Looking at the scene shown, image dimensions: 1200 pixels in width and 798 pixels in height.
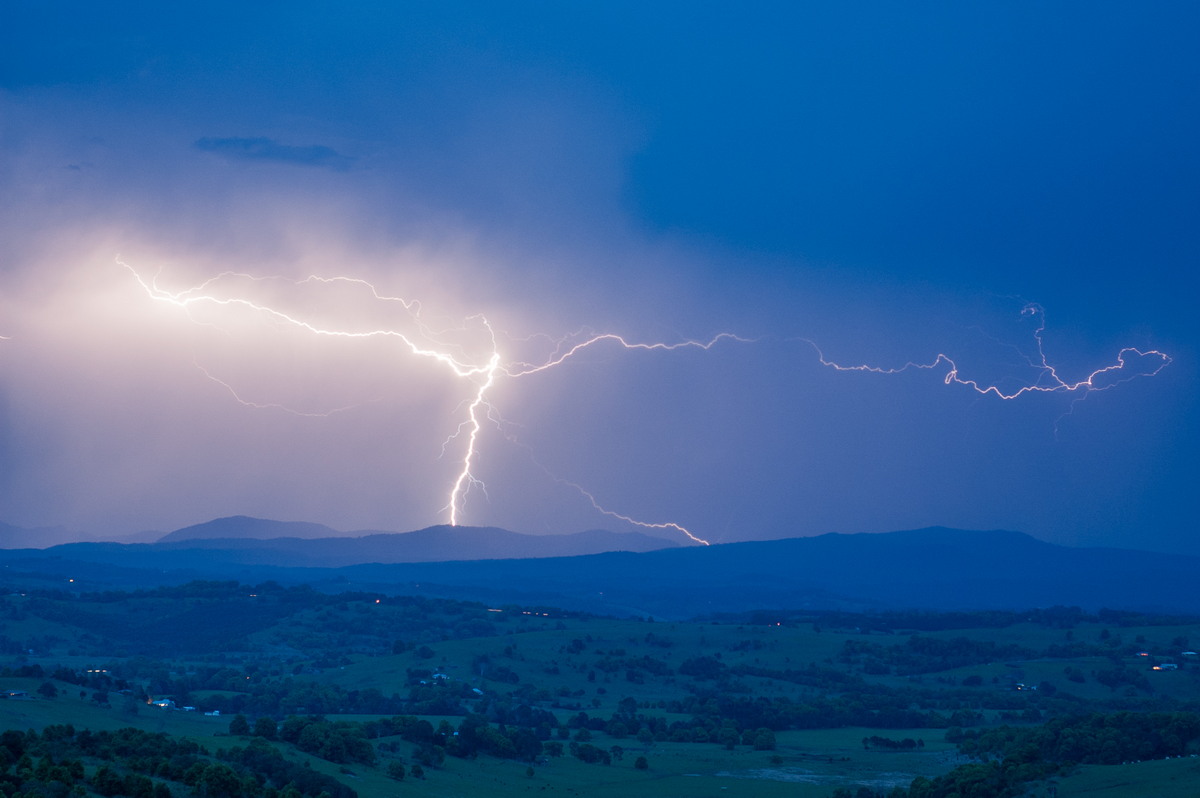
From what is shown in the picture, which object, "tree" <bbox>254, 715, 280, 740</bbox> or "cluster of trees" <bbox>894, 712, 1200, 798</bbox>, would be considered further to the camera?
"tree" <bbox>254, 715, 280, 740</bbox>

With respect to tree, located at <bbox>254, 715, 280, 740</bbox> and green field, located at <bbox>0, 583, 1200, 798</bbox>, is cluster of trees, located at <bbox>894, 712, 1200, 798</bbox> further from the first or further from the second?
tree, located at <bbox>254, 715, 280, 740</bbox>

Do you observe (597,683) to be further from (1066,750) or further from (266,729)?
(1066,750)

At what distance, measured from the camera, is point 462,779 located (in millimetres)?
44750

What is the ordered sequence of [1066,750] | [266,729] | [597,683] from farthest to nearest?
[597,683] < [1066,750] < [266,729]

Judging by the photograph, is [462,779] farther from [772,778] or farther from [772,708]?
[772,708]

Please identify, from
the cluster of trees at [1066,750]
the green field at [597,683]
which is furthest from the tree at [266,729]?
the cluster of trees at [1066,750]

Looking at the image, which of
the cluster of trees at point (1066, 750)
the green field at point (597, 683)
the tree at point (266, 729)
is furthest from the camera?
the green field at point (597, 683)

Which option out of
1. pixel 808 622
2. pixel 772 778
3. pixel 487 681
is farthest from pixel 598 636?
pixel 772 778

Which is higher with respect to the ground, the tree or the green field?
the tree

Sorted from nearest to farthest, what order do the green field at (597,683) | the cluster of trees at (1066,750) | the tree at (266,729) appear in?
1. the cluster of trees at (1066,750)
2. the tree at (266,729)
3. the green field at (597,683)

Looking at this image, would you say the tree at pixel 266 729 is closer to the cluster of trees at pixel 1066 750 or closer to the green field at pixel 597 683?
the green field at pixel 597 683

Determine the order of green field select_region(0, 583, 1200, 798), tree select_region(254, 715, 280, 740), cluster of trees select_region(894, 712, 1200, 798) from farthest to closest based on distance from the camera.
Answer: green field select_region(0, 583, 1200, 798) < tree select_region(254, 715, 280, 740) < cluster of trees select_region(894, 712, 1200, 798)

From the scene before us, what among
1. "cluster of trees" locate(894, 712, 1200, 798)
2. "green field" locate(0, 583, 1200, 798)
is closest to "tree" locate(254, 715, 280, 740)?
"green field" locate(0, 583, 1200, 798)

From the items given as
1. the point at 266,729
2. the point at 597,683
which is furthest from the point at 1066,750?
the point at 597,683
